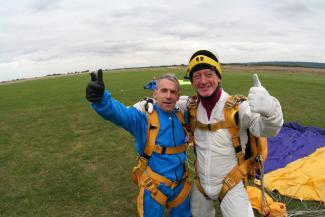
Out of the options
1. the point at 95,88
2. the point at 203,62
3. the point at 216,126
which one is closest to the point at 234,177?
the point at 216,126

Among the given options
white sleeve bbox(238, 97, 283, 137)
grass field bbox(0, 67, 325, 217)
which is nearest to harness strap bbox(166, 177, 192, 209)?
white sleeve bbox(238, 97, 283, 137)

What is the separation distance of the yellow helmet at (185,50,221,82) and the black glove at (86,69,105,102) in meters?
1.17

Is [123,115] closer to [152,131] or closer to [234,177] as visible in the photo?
[152,131]

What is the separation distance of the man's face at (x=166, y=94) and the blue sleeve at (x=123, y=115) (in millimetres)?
273

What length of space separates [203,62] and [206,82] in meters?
0.24

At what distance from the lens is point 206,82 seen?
415 centimetres

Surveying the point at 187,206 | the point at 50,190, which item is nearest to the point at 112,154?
the point at 50,190

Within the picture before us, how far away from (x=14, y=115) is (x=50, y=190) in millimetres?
10792

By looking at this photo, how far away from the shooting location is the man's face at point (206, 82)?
4.15m

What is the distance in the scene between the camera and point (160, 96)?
4340 millimetres

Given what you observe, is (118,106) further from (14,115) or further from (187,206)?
(14,115)

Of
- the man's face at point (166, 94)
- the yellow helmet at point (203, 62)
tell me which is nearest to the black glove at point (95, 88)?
the man's face at point (166, 94)

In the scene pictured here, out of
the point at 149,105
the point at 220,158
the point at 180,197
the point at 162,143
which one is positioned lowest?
the point at 180,197

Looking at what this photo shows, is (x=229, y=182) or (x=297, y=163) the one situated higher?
(x=229, y=182)
